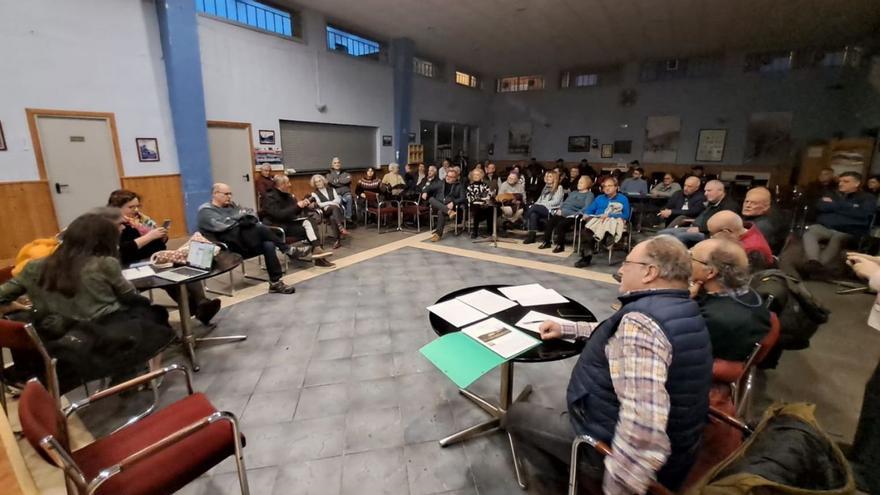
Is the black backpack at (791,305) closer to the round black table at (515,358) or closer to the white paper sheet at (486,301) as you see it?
the round black table at (515,358)

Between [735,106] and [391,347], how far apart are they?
11.3 metres

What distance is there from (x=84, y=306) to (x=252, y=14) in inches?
259

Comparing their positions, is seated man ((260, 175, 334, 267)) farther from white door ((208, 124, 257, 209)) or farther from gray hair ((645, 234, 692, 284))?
gray hair ((645, 234, 692, 284))

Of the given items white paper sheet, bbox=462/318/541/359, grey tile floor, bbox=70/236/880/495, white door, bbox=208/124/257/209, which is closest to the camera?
white paper sheet, bbox=462/318/541/359

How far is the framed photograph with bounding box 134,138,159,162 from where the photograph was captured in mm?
5562

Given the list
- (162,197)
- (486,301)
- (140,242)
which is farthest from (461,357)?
(162,197)

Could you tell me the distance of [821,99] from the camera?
8.62 m

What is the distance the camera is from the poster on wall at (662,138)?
10.5 m

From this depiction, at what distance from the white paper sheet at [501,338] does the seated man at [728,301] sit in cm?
75

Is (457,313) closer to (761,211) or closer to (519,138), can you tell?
(761,211)

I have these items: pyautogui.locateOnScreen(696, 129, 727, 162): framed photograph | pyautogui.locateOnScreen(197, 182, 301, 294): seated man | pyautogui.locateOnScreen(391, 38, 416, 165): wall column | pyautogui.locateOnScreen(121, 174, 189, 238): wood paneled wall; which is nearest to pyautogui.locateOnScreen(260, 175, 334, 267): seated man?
pyautogui.locateOnScreen(197, 182, 301, 294): seated man

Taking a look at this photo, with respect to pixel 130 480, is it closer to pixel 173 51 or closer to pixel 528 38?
pixel 173 51

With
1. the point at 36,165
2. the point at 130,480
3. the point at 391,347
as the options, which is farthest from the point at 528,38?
the point at 130,480

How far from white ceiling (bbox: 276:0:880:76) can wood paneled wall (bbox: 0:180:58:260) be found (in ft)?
16.2
